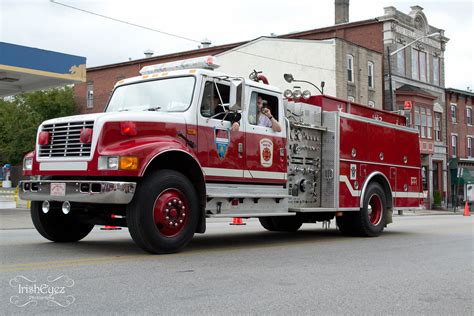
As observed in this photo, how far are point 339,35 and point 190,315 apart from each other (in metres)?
38.5

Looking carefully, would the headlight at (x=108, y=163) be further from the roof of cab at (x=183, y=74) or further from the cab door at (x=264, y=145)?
the cab door at (x=264, y=145)

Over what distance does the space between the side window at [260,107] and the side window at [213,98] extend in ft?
2.25

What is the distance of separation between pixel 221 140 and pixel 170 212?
5.03ft

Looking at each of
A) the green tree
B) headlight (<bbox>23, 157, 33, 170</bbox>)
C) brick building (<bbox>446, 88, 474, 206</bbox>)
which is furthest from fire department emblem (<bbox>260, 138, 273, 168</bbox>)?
the green tree

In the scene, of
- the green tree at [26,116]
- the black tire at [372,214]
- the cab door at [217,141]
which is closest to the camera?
the cab door at [217,141]

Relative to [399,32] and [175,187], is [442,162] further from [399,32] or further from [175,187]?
[175,187]

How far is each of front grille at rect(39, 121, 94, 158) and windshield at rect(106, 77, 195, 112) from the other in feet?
3.90

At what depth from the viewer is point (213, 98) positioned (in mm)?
8844

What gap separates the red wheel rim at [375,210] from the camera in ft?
41.0

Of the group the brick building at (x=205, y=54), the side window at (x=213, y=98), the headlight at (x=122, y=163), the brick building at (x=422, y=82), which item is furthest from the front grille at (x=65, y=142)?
the brick building at (x=422, y=82)

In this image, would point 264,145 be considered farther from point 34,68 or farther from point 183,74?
point 34,68

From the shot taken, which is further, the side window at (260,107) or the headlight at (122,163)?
the side window at (260,107)

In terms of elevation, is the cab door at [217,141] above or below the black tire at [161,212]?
above

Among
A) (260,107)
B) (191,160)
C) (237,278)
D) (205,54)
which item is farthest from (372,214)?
(205,54)
